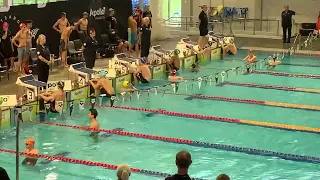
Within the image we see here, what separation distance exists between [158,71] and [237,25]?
31.7ft

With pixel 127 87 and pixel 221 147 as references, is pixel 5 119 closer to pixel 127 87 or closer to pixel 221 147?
pixel 127 87

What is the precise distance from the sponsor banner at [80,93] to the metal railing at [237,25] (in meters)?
10.6

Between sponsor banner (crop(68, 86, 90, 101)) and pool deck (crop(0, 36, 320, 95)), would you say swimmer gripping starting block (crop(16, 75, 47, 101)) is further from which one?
pool deck (crop(0, 36, 320, 95))

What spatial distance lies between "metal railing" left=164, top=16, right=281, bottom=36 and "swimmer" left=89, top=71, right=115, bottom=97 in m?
10.5

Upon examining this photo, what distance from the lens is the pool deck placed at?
11159mm

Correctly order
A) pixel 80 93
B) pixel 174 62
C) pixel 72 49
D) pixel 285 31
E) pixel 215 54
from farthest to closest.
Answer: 1. pixel 285 31
2. pixel 215 54
3. pixel 72 49
4. pixel 174 62
5. pixel 80 93

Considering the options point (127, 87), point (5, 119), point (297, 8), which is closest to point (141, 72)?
point (127, 87)

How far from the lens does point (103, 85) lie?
34.8 feet

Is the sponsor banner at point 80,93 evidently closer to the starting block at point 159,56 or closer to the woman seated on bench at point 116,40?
the starting block at point 159,56

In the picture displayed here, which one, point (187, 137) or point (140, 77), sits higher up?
point (140, 77)

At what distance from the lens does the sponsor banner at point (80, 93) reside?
1030 centimetres

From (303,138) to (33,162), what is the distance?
401cm

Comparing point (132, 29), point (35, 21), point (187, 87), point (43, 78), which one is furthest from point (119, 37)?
point (43, 78)

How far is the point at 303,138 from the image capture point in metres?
8.62
